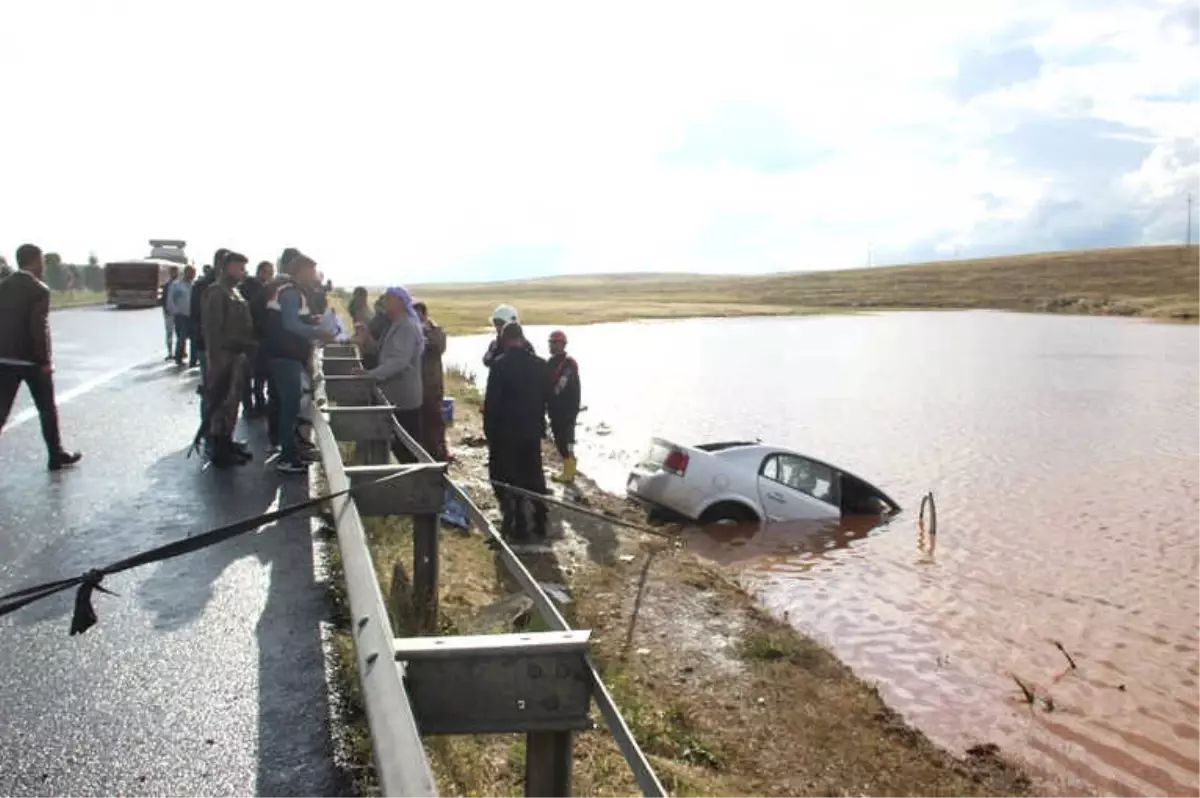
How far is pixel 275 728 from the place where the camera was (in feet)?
15.1

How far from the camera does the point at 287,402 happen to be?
10203mm

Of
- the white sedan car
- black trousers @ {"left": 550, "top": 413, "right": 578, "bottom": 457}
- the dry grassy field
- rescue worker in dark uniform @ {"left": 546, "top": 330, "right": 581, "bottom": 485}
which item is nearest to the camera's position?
rescue worker in dark uniform @ {"left": 546, "top": 330, "right": 581, "bottom": 485}

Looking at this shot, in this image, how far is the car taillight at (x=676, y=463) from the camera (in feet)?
46.8

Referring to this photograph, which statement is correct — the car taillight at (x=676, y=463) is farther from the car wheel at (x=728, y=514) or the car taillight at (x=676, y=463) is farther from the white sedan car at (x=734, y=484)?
the car wheel at (x=728, y=514)

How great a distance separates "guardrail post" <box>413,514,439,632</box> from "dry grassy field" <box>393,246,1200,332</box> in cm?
5690

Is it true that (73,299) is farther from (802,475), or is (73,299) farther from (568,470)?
(802,475)

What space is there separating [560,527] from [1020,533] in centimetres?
693

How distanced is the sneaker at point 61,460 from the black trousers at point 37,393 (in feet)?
0.14

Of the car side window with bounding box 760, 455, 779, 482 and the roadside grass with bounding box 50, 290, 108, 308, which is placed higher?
the roadside grass with bounding box 50, 290, 108, 308

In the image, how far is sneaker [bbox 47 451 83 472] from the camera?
10000mm

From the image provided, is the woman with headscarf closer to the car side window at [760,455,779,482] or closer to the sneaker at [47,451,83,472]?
the sneaker at [47,451,83,472]

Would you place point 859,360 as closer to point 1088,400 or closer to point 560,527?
point 1088,400

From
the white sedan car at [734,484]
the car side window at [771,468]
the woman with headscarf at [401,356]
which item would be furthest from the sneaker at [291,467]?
the car side window at [771,468]

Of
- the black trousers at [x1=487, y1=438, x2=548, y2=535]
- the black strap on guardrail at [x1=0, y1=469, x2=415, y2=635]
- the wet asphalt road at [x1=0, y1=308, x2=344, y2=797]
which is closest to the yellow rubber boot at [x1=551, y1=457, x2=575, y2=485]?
the black trousers at [x1=487, y1=438, x2=548, y2=535]
